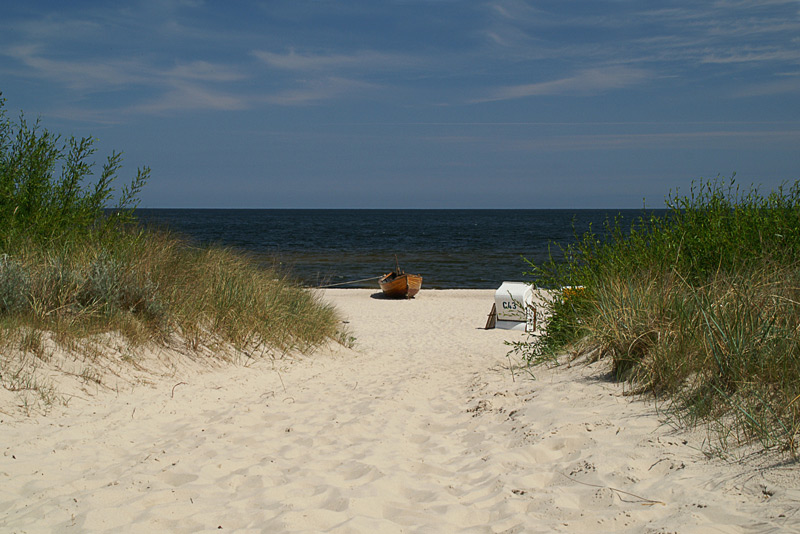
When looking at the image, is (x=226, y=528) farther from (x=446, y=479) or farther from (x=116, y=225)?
(x=116, y=225)

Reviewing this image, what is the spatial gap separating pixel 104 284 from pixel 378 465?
455 cm

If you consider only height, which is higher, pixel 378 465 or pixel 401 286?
pixel 378 465

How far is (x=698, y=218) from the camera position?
7.25 metres

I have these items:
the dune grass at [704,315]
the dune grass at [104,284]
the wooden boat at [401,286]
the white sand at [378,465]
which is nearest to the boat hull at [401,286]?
the wooden boat at [401,286]

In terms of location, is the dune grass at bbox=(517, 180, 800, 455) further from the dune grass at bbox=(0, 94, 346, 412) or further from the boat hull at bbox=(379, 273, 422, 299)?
the boat hull at bbox=(379, 273, 422, 299)

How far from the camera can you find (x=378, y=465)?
12.6 ft

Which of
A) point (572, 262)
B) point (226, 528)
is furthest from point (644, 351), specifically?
point (226, 528)

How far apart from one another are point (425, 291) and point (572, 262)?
1819 centimetres

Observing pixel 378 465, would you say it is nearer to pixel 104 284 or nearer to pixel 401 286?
pixel 104 284

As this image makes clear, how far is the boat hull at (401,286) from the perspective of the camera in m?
23.0

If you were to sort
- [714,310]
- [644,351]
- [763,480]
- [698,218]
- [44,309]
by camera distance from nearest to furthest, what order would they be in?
[763,480] < [714,310] < [644,351] < [44,309] < [698,218]

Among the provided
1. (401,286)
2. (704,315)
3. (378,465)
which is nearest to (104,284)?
(378,465)

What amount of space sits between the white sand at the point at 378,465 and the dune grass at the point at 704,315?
30cm

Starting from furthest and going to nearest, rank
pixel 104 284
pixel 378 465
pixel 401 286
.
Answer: pixel 401 286
pixel 104 284
pixel 378 465
